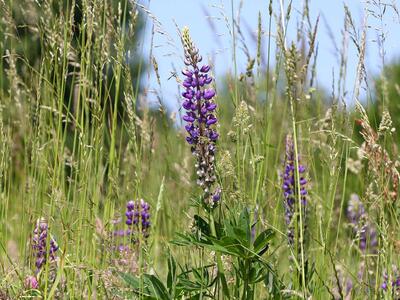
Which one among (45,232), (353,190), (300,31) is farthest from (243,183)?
(353,190)

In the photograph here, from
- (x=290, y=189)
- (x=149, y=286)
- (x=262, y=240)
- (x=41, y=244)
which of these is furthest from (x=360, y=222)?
(x=41, y=244)

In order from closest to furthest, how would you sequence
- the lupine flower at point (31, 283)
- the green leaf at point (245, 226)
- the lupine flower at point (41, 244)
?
the green leaf at point (245, 226) → the lupine flower at point (31, 283) → the lupine flower at point (41, 244)

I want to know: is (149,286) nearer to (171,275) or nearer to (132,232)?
(171,275)

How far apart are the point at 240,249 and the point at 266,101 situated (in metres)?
0.79

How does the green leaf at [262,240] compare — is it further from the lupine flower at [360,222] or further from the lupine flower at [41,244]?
the lupine flower at [41,244]

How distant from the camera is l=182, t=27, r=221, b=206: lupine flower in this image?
1900mm

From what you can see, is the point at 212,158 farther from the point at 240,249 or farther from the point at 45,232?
the point at 45,232

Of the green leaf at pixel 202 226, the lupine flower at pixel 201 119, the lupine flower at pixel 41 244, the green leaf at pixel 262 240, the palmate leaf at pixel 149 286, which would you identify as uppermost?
the lupine flower at pixel 201 119

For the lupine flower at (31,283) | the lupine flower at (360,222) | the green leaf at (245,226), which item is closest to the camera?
the green leaf at (245,226)

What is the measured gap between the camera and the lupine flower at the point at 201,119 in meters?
1.90

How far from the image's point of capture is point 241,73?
8.54 feet

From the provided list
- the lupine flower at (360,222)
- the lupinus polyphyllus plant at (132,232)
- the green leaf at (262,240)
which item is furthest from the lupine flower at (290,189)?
the green leaf at (262,240)

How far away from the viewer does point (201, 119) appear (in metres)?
1.91

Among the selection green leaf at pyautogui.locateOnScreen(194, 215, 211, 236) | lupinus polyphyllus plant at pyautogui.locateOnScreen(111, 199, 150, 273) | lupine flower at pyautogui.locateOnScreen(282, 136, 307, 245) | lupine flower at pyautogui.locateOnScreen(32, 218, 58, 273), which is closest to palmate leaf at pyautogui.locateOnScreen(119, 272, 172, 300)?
green leaf at pyautogui.locateOnScreen(194, 215, 211, 236)
